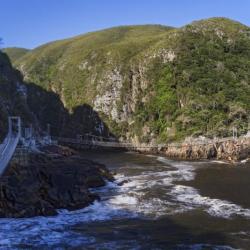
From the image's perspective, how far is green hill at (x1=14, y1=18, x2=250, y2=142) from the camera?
111500 millimetres

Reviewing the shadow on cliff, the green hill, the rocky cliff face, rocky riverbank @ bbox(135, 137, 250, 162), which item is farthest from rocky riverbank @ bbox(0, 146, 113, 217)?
the shadow on cliff

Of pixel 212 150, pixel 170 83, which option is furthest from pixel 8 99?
pixel 212 150

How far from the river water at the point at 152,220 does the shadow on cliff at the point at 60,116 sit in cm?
6398

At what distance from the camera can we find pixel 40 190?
49.5m

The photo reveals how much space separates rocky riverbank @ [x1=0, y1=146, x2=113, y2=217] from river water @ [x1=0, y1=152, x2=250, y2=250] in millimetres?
1278

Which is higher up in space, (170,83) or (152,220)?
(170,83)

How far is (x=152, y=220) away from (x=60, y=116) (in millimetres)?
101224

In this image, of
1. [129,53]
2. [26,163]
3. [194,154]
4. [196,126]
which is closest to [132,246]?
[26,163]

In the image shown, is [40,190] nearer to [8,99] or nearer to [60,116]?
[8,99]

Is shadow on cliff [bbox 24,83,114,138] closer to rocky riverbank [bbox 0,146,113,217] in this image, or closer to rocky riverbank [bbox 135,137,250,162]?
rocky riverbank [bbox 135,137,250,162]

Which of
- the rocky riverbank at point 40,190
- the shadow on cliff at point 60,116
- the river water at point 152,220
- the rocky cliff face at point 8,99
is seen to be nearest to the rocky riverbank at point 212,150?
the river water at point 152,220

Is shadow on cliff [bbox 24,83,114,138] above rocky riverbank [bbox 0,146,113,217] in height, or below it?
above

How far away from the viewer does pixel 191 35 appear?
5251 inches

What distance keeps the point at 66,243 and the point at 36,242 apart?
2.20 m
